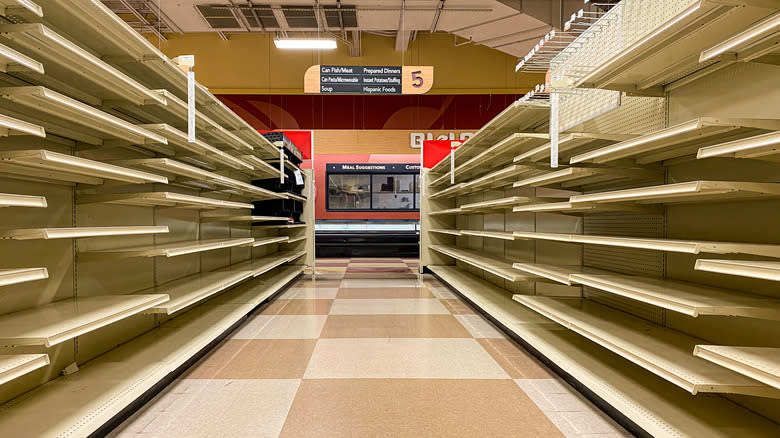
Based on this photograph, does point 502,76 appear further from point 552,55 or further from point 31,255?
point 31,255

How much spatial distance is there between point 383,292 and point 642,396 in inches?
131

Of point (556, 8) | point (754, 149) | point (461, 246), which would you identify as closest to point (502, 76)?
→ point (556, 8)

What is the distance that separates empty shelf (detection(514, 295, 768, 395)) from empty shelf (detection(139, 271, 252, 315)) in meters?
2.14

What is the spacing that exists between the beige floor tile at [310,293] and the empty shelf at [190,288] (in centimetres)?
106

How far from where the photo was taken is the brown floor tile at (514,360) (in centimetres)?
224

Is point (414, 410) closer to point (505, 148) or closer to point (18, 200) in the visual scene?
point (18, 200)

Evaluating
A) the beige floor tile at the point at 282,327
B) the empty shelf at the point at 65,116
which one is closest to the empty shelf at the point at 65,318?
the empty shelf at the point at 65,116

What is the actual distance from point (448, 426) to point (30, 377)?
6.06 feet

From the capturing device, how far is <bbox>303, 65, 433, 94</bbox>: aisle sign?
694cm

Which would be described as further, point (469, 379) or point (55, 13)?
point (469, 379)

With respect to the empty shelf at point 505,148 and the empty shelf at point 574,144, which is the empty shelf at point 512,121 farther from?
the empty shelf at point 574,144

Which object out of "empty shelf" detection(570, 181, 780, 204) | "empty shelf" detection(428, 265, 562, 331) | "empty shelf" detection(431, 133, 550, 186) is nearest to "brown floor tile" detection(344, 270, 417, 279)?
"empty shelf" detection(428, 265, 562, 331)

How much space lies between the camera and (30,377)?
169 centimetres

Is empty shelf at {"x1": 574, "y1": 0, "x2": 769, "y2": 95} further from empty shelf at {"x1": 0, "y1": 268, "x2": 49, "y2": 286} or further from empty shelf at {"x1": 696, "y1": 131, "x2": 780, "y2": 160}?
empty shelf at {"x1": 0, "y1": 268, "x2": 49, "y2": 286}
